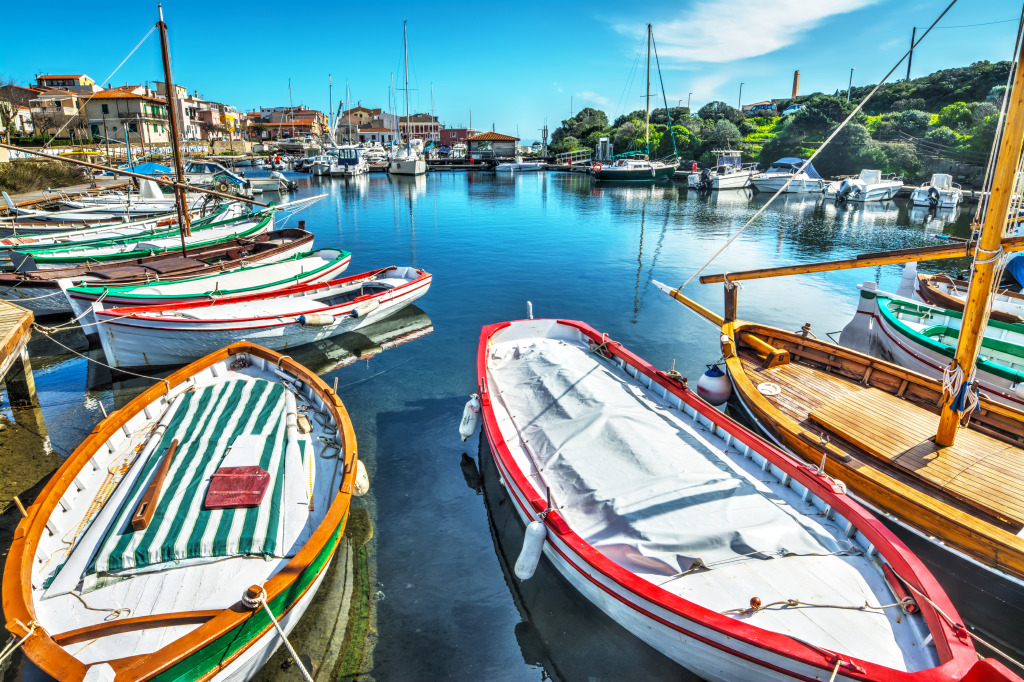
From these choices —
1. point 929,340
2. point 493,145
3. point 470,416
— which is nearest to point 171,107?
point 470,416

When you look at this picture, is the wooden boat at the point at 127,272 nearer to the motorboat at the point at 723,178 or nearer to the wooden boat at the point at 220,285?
the wooden boat at the point at 220,285

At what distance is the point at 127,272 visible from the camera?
17.6m

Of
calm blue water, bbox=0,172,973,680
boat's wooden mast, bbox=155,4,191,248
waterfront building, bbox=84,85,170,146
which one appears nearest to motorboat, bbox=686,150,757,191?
calm blue water, bbox=0,172,973,680

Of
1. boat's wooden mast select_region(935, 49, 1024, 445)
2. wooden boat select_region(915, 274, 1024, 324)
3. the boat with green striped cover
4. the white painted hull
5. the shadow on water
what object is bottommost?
the shadow on water

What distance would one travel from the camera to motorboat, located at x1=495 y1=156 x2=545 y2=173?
96.8 m

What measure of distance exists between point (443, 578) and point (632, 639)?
305 cm

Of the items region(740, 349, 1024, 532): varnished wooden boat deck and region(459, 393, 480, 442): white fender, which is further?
region(459, 393, 480, 442): white fender

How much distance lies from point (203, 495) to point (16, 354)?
7739 millimetres

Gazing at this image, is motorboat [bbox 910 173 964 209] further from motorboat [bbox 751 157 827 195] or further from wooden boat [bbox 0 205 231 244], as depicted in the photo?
wooden boat [bbox 0 205 231 244]

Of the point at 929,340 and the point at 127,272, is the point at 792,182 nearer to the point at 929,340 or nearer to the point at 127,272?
the point at 929,340

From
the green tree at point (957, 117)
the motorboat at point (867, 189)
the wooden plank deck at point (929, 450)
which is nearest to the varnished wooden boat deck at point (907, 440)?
the wooden plank deck at point (929, 450)

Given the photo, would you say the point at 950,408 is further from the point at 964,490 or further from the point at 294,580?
the point at 294,580

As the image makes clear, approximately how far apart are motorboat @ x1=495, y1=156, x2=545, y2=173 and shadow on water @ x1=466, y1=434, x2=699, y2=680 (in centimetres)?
9322

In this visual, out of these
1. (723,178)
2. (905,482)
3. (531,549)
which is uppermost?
(723,178)
